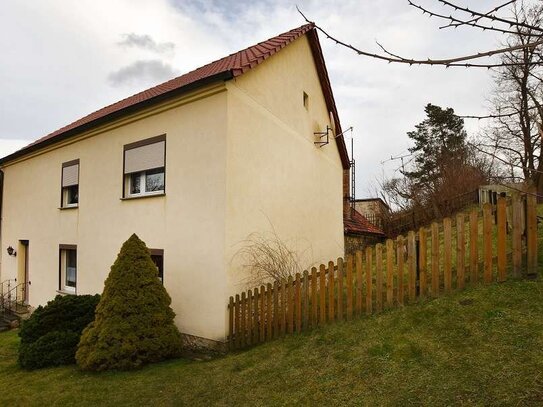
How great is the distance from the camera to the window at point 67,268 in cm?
1077

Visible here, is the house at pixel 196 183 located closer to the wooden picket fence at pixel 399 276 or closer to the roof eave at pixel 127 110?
the roof eave at pixel 127 110

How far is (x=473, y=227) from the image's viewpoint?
4938 millimetres

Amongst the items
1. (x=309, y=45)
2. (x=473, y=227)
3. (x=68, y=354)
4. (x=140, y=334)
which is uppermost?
(x=309, y=45)

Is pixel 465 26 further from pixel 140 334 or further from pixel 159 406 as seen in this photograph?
pixel 140 334

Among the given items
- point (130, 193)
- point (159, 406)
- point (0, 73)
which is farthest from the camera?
point (0, 73)

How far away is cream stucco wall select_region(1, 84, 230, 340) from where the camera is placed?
7031mm

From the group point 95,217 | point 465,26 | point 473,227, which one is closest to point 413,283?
point 473,227

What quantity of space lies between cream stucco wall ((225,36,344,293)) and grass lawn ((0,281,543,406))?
2.09 metres

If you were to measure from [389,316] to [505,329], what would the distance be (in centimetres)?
148

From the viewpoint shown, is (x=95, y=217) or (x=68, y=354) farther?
(x=95, y=217)

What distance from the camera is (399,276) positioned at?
5.20 meters

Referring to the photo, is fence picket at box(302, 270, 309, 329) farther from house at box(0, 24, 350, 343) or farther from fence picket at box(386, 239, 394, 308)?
house at box(0, 24, 350, 343)

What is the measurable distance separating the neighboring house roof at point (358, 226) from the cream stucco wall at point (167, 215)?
8.58 m

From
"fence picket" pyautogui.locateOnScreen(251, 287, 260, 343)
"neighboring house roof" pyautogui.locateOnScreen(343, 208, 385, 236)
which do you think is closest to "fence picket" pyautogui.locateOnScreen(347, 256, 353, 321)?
"fence picket" pyautogui.locateOnScreen(251, 287, 260, 343)
